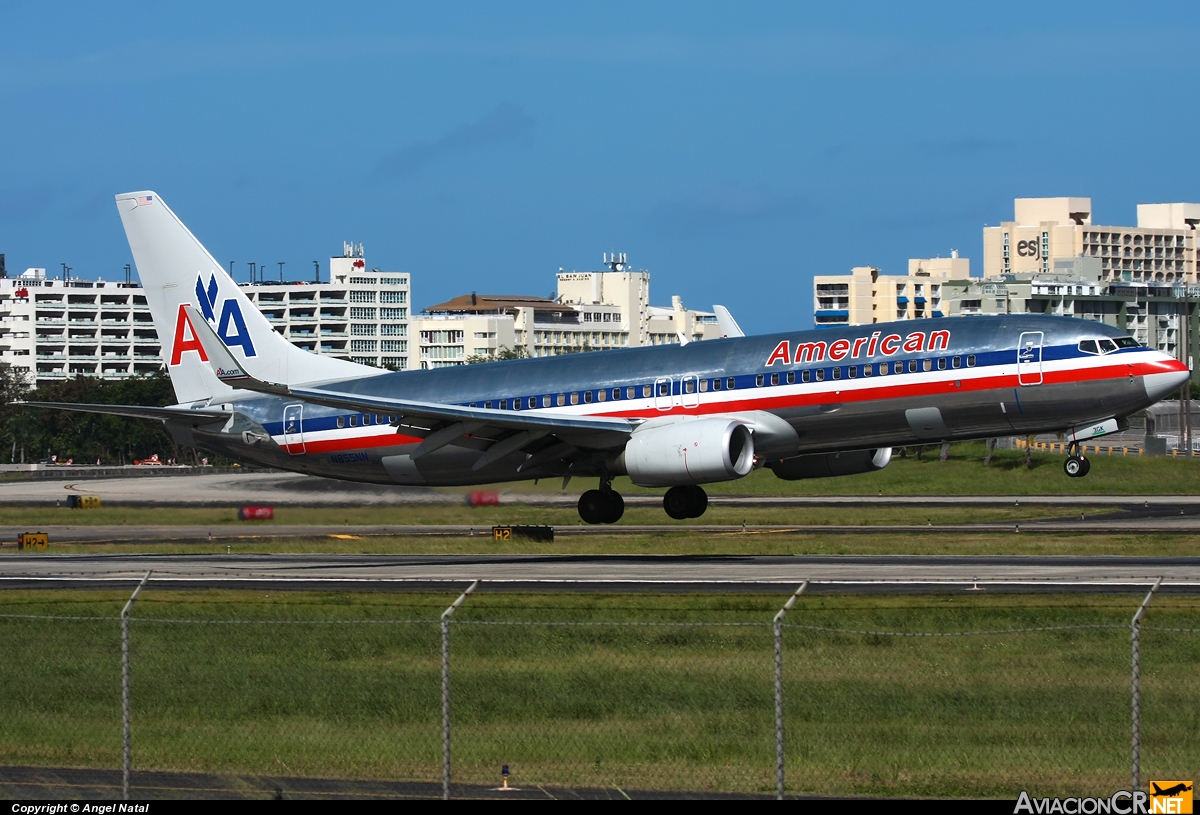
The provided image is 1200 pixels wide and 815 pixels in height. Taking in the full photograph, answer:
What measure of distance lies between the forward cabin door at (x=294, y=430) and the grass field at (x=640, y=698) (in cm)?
1930

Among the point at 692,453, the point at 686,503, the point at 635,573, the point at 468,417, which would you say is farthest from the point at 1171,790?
the point at 686,503

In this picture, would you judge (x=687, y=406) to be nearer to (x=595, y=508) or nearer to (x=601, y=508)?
(x=601, y=508)

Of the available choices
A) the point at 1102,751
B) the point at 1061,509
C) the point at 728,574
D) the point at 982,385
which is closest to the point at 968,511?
the point at 1061,509

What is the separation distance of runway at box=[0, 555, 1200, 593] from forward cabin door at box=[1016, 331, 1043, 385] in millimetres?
4656

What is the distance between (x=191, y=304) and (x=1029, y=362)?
2712 cm

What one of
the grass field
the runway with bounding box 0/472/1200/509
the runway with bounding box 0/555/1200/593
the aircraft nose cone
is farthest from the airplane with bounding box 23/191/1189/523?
the grass field

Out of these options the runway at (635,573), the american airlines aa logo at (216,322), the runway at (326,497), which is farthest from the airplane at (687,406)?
the runway at (326,497)

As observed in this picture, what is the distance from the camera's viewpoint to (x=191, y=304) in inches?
2000

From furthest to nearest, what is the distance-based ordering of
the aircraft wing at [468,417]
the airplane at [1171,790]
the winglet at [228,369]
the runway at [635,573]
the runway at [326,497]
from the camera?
1. the runway at [326,497]
2. the aircraft wing at [468,417]
3. the winglet at [228,369]
4. the runway at [635,573]
5. the airplane at [1171,790]

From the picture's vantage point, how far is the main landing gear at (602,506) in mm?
45406

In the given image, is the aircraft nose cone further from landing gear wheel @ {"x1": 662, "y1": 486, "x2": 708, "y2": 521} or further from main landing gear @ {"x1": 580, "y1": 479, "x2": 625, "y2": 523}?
main landing gear @ {"x1": 580, "y1": 479, "x2": 625, "y2": 523}

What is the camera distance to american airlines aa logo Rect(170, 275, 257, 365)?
5081 centimetres

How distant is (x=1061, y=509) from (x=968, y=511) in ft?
15.5

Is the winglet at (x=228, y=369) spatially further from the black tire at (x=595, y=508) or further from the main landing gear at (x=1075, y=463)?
the main landing gear at (x=1075, y=463)
